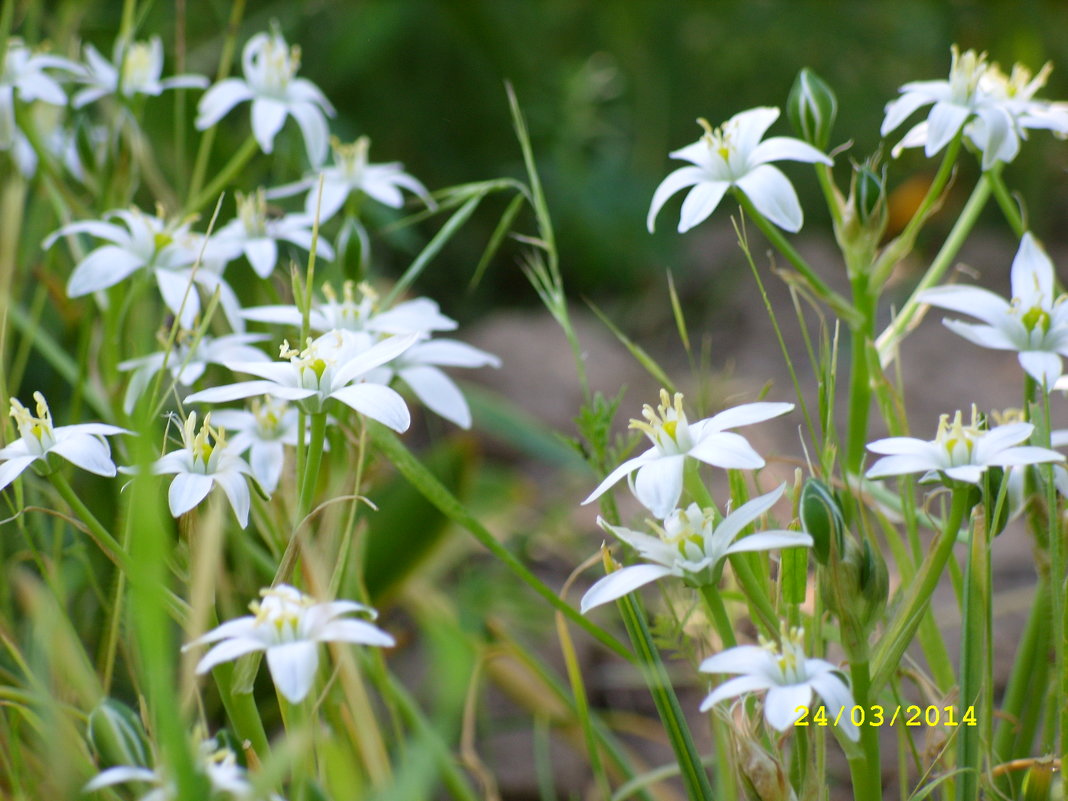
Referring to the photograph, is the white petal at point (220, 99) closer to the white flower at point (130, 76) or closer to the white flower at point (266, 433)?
the white flower at point (130, 76)

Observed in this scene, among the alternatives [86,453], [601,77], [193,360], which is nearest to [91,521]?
[86,453]

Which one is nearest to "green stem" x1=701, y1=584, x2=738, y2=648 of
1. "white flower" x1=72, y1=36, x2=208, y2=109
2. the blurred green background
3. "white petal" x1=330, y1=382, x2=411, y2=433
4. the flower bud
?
"white petal" x1=330, y1=382, x2=411, y2=433

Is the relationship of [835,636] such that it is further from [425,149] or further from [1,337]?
[425,149]

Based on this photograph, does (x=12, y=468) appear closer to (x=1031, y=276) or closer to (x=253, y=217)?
(x=253, y=217)

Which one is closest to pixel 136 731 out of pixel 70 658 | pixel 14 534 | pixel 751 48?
pixel 70 658

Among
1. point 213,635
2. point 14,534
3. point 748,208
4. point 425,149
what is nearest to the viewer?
point 213,635

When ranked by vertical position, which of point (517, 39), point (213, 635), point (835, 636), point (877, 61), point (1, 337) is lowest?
point (835, 636)

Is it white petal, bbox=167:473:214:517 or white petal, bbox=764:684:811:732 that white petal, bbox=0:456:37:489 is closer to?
white petal, bbox=167:473:214:517

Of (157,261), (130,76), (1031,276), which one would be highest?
(130,76)
